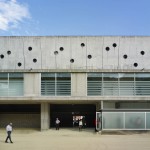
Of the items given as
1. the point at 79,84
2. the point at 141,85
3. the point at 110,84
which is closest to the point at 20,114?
the point at 79,84

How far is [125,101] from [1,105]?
1512 cm

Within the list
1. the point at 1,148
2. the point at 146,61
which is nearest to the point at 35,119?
the point at 146,61

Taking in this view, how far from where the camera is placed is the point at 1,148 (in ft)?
90.7

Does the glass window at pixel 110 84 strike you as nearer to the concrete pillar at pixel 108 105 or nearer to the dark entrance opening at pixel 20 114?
the concrete pillar at pixel 108 105

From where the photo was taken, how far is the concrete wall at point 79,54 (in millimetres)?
41812

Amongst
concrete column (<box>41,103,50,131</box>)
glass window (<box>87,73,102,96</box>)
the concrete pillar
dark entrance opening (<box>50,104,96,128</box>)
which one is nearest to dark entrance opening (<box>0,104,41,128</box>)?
dark entrance opening (<box>50,104,96,128</box>)

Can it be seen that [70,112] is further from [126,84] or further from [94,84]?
[126,84]

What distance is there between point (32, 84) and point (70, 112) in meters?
10.3

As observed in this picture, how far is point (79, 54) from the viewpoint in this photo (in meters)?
42.0

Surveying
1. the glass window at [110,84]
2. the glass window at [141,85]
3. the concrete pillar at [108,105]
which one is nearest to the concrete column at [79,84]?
the glass window at [110,84]

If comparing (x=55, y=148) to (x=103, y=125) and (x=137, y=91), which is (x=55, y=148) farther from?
(x=137, y=91)

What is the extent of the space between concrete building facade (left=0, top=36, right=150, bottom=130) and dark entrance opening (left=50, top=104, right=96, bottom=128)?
7.45 m

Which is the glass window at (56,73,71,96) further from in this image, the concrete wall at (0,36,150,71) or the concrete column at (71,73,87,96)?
the concrete wall at (0,36,150,71)

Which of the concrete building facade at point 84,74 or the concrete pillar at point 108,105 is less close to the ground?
the concrete building facade at point 84,74
